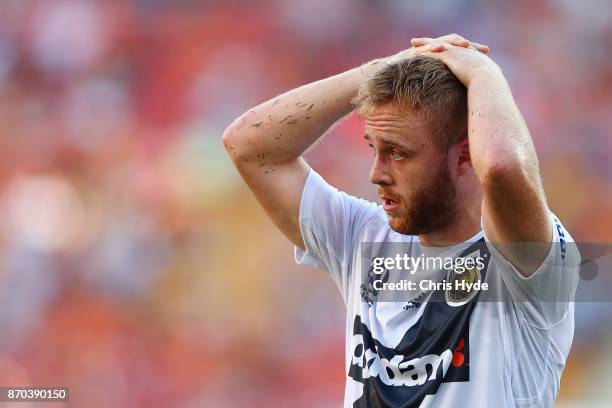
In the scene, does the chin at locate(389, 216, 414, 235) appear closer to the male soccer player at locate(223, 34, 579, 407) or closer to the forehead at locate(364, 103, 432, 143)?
the male soccer player at locate(223, 34, 579, 407)

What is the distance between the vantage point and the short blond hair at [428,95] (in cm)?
183

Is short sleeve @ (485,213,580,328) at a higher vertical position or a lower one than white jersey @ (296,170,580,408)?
higher

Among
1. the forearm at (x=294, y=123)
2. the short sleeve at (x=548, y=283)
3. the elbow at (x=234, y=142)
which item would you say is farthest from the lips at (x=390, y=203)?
the elbow at (x=234, y=142)

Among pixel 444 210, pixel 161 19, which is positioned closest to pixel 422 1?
pixel 161 19

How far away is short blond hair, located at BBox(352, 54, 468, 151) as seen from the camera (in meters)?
1.83

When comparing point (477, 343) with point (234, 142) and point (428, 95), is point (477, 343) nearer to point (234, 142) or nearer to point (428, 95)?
point (428, 95)

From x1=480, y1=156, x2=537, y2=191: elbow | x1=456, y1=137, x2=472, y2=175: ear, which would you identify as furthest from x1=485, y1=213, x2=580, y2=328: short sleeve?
x1=456, y1=137, x2=472, y2=175: ear

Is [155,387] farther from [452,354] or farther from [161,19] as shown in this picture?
[452,354]

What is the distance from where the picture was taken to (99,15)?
5.90 metres

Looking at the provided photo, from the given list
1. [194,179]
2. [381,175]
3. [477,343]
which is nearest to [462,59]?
[381,175]

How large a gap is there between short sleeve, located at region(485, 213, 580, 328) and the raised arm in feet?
2.00

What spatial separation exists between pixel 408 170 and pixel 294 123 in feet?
1.37

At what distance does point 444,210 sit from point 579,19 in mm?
4256

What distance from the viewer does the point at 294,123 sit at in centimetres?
212
